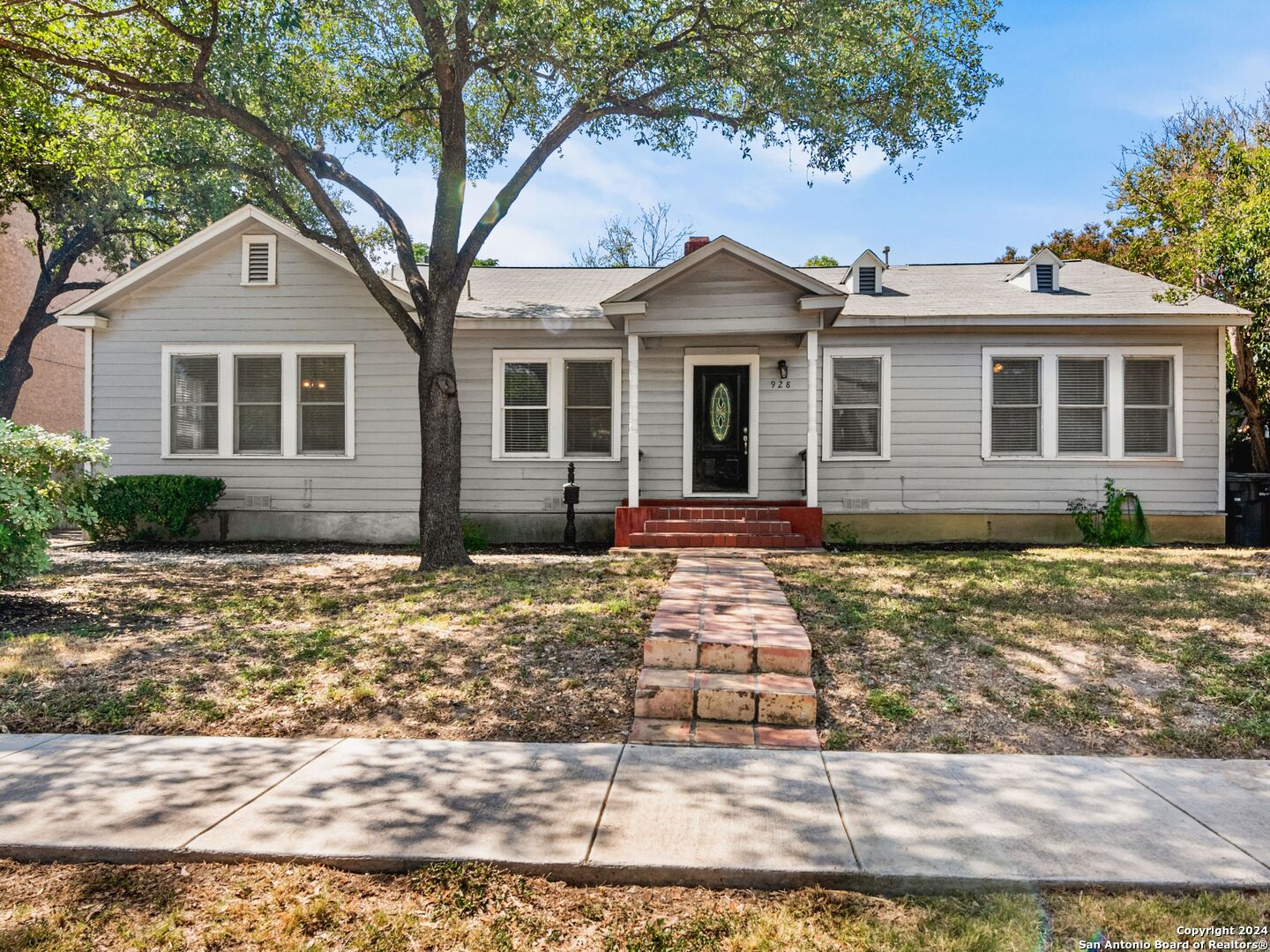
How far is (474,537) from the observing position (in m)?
11.3

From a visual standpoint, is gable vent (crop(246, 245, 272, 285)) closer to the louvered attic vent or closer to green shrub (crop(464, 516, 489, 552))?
the louvered attic vent

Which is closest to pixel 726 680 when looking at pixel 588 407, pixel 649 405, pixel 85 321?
pixel 649 405

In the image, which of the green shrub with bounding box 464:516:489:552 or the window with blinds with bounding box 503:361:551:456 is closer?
the green shrub with bounding box 464:516:489:552

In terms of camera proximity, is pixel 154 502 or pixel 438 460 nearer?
pixel 438 460

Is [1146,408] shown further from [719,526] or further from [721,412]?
[719,526]

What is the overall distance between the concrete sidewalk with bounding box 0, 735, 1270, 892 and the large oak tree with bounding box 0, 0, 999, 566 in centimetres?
538

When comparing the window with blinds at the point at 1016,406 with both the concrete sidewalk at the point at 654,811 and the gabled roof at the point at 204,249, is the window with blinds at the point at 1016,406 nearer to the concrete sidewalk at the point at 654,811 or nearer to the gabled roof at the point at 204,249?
the concrete sidewalk at the point at 654,811

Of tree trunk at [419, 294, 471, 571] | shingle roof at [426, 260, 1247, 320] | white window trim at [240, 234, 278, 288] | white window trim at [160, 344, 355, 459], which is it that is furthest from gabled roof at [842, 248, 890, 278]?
white window trim at [240, 234, 278, 288]

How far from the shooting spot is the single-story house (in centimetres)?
1117

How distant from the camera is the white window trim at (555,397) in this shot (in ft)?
38.1

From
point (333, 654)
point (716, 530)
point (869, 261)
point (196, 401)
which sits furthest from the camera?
point (869, 261)

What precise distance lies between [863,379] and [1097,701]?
25.5 ft

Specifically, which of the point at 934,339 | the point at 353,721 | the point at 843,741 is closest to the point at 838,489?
the point at 934,339

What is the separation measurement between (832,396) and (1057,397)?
3.37 metres
